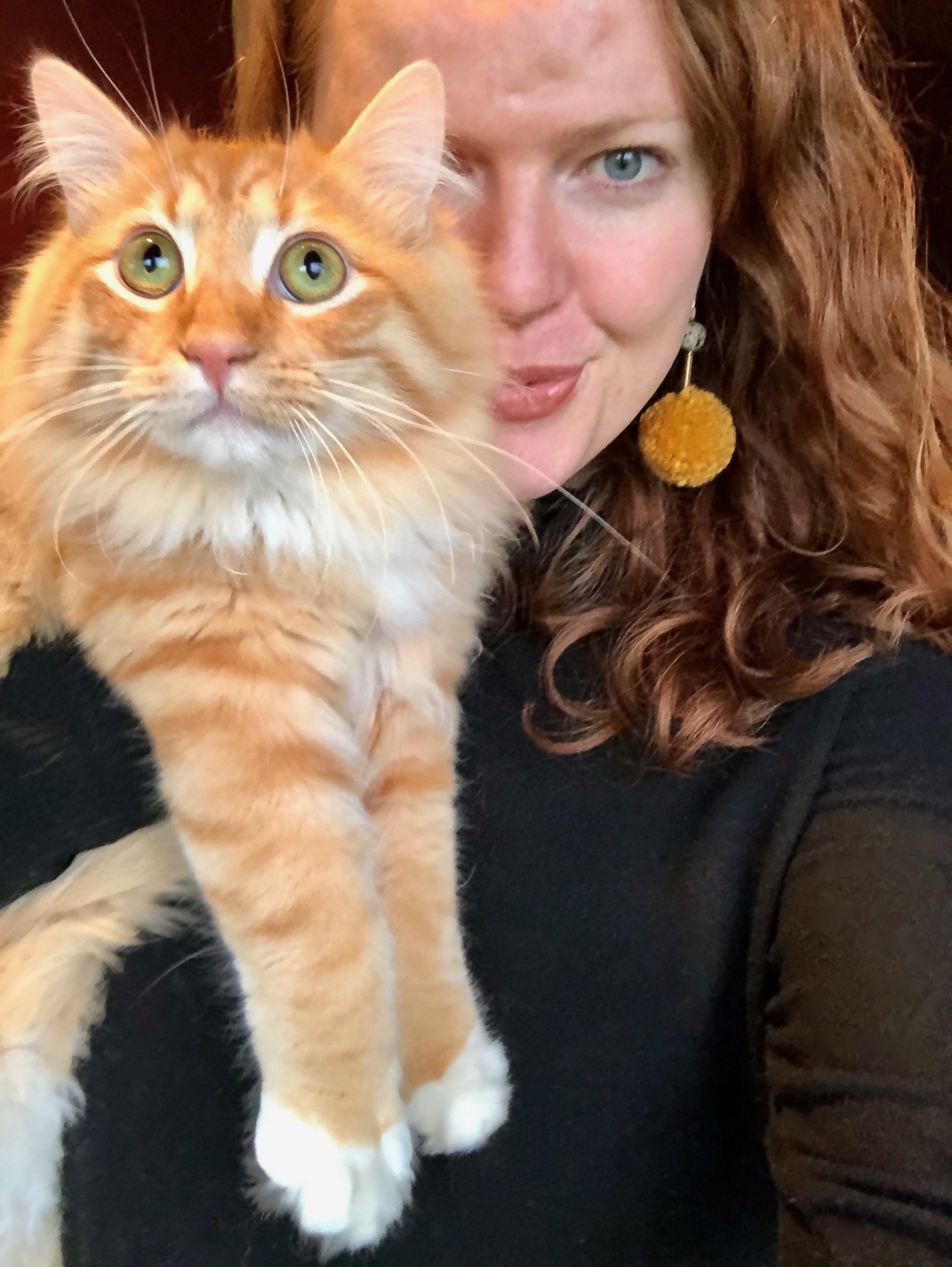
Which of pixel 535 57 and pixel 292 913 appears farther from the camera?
pixel 535 57

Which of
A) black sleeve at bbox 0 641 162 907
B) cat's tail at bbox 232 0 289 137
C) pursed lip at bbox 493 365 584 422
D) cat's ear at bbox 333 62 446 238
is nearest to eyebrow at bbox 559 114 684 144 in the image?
cat's ear at bbox 333 62 446 238

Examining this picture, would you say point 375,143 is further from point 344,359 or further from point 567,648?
point 567,648

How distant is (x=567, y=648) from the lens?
1.23 m

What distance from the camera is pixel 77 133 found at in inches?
37.8

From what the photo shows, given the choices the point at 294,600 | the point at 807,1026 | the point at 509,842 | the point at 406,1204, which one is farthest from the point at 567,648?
the point at 406,1204

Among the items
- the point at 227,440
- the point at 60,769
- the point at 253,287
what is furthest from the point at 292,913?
the point at 253,287

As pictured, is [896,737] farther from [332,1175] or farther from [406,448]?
[332,1175]

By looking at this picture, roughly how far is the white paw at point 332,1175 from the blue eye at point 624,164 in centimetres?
105

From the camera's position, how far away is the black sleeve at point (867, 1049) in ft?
2.40

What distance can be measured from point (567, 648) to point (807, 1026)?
21.7 inches

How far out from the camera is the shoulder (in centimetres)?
92

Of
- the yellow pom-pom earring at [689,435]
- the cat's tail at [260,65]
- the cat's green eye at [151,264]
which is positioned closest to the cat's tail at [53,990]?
the cat's green eye at [151,264]

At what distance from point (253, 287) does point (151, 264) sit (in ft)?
0.37

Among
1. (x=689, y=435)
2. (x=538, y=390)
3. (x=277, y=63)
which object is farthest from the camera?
(x=277, y=63)
